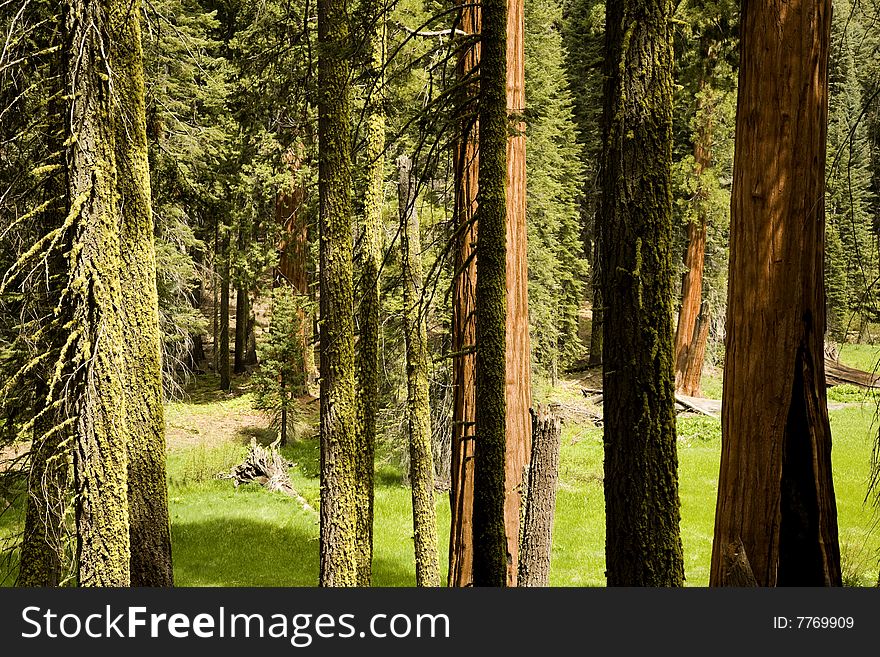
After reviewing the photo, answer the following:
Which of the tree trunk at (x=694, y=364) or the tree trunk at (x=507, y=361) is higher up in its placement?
the tree trunk at (x=507, y=361)

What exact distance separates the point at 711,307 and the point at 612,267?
2171 cm

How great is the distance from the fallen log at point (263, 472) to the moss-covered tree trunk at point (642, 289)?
16.2 m

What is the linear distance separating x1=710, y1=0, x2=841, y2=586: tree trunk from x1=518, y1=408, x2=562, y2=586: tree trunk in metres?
2.10

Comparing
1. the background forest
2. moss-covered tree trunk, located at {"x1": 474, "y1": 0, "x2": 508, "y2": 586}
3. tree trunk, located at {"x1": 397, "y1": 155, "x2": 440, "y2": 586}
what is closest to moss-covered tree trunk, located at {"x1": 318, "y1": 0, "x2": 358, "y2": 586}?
the background forest

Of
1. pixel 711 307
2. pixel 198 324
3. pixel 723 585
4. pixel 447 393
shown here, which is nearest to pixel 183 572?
pixel 447 393

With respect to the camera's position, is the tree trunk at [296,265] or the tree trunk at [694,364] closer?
the tree trunk at [296,265]

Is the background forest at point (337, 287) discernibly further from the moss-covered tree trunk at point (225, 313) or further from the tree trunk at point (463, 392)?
the moss-covered tree trunk at point (225, 313)

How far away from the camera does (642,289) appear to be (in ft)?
14.0

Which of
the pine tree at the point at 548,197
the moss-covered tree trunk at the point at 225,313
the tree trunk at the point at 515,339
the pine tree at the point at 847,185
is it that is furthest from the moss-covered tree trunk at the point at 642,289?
the moss-covered tree trunk at the point at 225,313

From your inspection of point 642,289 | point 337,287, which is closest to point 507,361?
point 337,287

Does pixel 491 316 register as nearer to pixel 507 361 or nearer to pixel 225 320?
pixel 507 361

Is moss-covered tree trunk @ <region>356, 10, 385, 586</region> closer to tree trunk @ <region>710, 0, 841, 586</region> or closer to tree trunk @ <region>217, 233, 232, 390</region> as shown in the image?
tree trunk @ <region>710, 0, 841, 586</region>

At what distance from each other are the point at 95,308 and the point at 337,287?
9.23ft

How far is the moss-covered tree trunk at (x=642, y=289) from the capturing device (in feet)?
14.0
